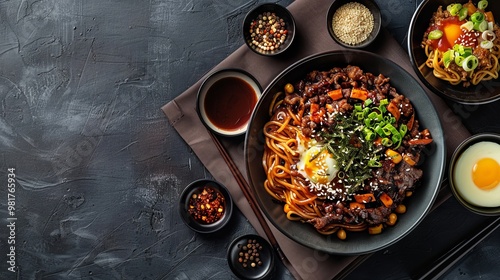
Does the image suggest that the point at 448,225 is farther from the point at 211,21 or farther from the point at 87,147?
the point at 87,147

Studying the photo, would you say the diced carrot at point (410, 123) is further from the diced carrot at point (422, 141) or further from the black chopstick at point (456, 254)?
the black chopstick at point (456, 254)

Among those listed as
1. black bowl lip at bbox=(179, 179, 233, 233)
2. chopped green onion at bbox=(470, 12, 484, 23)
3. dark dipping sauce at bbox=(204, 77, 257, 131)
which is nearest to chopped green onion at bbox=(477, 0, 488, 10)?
chopped green onion at bbox=(470, 12, 484, 23)

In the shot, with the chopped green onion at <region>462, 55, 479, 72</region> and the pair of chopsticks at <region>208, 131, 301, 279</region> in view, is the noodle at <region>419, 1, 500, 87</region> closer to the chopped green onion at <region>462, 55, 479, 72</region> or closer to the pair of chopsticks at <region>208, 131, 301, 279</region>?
the chopped green onion at <region>462, 55, 479, 72</region>

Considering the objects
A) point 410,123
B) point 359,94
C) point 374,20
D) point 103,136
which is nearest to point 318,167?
point 359,94

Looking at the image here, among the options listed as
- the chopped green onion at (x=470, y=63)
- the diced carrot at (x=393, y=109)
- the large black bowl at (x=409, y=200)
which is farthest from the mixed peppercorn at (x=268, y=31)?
the chopped green onion at (x=470, y=63)

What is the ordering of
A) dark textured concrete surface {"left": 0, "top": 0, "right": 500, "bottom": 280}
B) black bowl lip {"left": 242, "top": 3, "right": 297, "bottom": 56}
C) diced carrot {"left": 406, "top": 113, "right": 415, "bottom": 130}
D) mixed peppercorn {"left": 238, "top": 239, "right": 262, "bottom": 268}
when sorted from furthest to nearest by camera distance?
dark textured concrete surface {"left": 0, "top": 0, "right": 500, "bottom": 280}, mixed peppercorn {"left": 238, "top": 239, "right": 262, "bottom": 268}, black bowl lip {"left": 242, "top": 3, "right": 297, "bottom": 56}, diced carrot {"left": 406, "top": 113, "right": 415, "bottom": 130}

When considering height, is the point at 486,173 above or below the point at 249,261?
above

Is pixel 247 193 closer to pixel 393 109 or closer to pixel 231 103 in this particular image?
pixel 231 103
